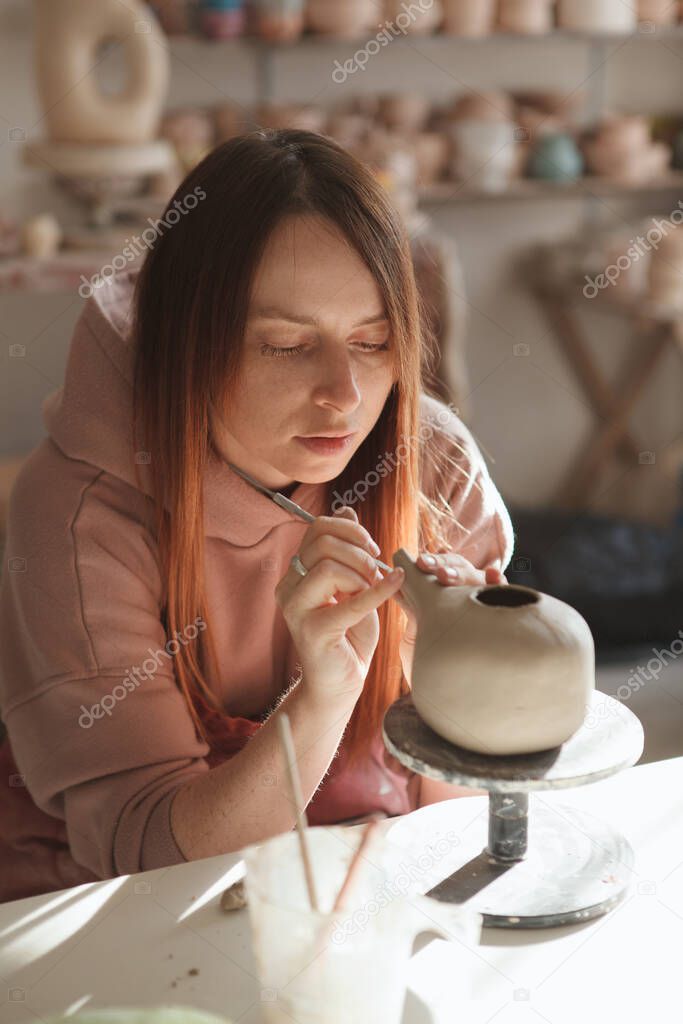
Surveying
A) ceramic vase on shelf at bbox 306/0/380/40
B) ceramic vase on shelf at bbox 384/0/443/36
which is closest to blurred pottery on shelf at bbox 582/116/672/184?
ceramic vase on shelf at bbox 384/0/443/36

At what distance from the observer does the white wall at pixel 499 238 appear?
279cm

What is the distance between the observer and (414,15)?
2.73 m

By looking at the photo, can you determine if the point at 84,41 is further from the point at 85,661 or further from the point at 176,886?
the point at 176,886

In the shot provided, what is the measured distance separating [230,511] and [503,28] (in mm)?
2119

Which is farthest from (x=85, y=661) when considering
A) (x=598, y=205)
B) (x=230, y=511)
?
(x=598, y=205)

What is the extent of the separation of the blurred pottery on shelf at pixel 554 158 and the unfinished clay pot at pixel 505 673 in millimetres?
2418

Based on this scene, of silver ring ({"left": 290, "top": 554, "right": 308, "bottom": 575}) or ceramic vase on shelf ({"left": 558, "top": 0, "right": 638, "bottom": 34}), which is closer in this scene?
silver ring ({"left": 290, "top": 554, "right": 308, "bottom": 575})

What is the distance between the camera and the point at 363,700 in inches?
46.2

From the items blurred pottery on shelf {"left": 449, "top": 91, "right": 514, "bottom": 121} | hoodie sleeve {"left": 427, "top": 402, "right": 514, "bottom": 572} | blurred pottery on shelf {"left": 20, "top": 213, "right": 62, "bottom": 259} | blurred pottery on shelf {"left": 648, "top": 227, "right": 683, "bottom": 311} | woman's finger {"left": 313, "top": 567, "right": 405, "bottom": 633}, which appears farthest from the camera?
blurred pottery on shelf {"left": 449, "top": 91, "right": 514, "bottom": 121}

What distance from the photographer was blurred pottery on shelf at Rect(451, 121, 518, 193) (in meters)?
2.88

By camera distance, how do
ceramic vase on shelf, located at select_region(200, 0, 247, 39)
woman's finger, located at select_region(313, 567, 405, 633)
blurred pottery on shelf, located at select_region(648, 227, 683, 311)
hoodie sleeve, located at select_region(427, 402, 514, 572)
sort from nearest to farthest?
1. woman's finger, located at select_region(313, 567, 405, 633)
2. hoodie sleeve, located at select_region(427, 402, 514, 572)
3. ceramic vase on shelf, located at select_region(200, 0, 247, 39)
4. blurred pottery on shelf, located at select_region(648, 227, 683, 311)

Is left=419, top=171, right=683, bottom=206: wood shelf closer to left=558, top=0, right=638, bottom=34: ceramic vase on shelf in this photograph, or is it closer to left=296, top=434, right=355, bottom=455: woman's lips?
left=558, top=0, right=638, bottom=34: ceramic vase on shelf

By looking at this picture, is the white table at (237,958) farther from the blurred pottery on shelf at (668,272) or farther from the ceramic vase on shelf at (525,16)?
the ceramic vase on shelf at (525,16)

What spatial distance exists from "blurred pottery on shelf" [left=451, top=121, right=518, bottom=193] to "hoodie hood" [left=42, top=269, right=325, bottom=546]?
1921mm
